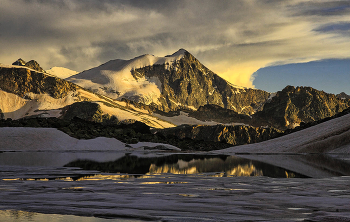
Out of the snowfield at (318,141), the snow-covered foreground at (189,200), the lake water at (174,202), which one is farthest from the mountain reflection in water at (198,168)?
the snowfield at (318,141)

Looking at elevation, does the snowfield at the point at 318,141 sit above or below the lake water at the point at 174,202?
above

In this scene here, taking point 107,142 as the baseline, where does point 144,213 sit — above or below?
below

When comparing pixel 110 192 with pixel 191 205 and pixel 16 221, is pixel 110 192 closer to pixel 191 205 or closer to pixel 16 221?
pixel 191 205

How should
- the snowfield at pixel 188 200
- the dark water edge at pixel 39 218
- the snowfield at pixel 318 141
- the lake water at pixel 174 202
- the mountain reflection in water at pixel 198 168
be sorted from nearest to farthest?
the dark water edge at pixel 39 218 → the lake water at pixel 174 202 → the snowfield at pixel 188 200 → the mountain reflection in water at pixel 198 168 → the snowfield at pixel 318 141

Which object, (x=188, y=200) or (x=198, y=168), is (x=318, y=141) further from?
(x=188, y=200)

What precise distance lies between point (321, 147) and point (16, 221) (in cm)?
3695

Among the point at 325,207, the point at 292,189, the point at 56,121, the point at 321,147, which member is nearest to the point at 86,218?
the point at 325,207

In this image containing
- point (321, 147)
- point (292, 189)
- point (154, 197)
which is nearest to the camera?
point (154, 197)

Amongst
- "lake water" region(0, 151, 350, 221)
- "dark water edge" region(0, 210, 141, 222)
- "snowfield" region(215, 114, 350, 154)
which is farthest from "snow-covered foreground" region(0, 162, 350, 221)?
→ "snowfield" region(215, 114, 350, 154)

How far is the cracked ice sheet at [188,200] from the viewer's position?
7.99 metres

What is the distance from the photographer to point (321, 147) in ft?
128

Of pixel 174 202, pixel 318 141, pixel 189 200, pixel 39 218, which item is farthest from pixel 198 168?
pixel 318 141

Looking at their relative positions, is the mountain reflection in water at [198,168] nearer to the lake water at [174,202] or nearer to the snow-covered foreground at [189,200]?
the snow-covered foreground at [189,200]

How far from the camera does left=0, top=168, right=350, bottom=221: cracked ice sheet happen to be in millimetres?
7992
